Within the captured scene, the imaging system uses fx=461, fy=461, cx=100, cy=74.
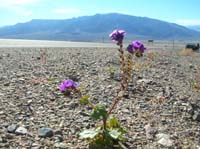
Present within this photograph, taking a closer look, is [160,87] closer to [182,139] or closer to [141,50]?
[182,139]

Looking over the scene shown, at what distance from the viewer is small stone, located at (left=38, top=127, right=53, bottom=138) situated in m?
6.52

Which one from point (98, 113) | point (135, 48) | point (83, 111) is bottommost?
point (83, 111)

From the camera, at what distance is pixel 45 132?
657cm

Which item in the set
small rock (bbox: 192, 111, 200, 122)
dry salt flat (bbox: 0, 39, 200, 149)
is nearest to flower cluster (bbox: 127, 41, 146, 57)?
dry salt flat (bbox: 0, 39, 200, 149)

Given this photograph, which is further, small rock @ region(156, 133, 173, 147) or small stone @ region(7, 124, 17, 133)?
small rock @ region(156, 133, 173, 147)

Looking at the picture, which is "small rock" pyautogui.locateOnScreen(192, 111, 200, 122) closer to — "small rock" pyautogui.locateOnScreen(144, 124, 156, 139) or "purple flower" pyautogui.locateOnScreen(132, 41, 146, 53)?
"small rock" pyautogui.locateOnScreen(144, 124, 156, 139)

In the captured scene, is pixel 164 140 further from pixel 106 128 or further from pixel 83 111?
pixel 83 111

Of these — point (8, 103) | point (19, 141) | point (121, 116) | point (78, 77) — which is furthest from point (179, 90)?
point (19, 141)

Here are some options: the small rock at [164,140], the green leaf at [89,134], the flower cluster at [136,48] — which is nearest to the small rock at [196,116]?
the small rock at [164,140]

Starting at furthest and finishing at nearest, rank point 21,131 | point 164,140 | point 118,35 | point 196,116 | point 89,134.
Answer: point 196,116
point 164,140
point 21,131
point 118,35
point 89,134

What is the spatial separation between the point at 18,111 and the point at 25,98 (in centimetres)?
94

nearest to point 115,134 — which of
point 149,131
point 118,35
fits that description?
point 149,131

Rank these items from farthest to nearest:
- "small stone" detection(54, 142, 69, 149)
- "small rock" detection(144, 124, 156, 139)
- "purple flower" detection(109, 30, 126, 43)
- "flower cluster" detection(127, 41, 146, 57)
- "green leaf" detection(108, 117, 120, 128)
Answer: "small rock" detection(144, 124, 156, 139)
"green leaf" detection(108, 117, 120, 128)
"flower cluster" detection(127, 41, 146, 57)
"purple flower" detection(109, 30, 126, 43)
"small stone" detection(54, 142, 69, 149)

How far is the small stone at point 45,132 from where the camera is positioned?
21.4 ft
